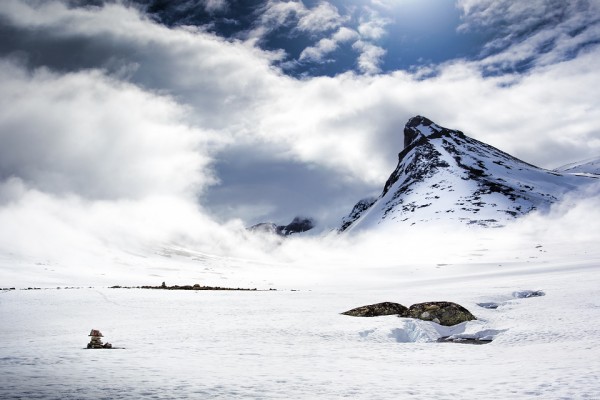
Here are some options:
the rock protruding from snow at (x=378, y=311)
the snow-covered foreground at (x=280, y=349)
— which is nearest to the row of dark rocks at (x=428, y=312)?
the rock protruding from snow at (x=378, y=311)

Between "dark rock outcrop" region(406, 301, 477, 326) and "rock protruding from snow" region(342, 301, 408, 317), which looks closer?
"dark rock outcrop" region(406, 301, 477, 326)

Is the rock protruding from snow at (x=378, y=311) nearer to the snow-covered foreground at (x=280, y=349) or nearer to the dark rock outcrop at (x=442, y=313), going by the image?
the dark rock outcrop at (x=442, y=313)

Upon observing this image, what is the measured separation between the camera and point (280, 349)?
1842 cm

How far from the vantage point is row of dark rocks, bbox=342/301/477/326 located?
83.5 feet

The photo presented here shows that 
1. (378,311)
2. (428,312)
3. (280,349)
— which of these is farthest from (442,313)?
(280,349)

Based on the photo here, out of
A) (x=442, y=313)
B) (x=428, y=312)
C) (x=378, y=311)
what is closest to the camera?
(x=442, y=313)

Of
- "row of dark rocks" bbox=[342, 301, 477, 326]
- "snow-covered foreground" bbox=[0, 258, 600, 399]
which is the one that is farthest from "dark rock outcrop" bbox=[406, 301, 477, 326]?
"snow-covered foreground" bbox=[0, 258, 600, 399]

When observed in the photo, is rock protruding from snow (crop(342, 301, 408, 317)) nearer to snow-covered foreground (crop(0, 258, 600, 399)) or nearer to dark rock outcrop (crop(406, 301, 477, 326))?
dark rock outcrop (crop(406, 301, 477, 326))

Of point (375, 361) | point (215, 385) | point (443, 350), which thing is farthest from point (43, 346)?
point (443, 350)

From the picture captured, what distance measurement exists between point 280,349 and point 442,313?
1211cm

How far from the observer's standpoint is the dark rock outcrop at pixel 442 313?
83.1ft

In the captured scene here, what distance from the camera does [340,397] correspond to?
10688 millimetres

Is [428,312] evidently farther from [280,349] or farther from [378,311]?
[280,349]

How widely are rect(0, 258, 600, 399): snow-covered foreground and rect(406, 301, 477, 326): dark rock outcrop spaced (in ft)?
2.73
